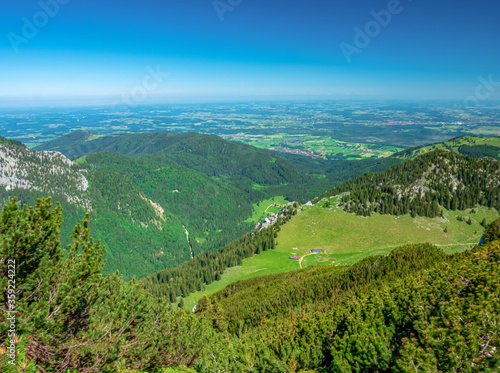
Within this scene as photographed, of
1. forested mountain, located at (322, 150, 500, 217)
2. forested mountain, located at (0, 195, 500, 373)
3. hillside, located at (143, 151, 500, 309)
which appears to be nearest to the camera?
forested mountain, located at (0, 195, 500, 373)

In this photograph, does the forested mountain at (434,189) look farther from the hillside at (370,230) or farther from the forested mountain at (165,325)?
the forested mountain at (165,325)

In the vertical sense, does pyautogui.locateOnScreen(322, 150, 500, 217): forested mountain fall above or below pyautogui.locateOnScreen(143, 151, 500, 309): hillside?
above

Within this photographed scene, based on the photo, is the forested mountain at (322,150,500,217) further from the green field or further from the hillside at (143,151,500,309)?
the green field

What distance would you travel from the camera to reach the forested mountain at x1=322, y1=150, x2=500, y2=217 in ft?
424

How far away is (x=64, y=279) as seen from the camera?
1745 cm

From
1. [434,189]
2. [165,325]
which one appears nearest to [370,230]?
[434,189]

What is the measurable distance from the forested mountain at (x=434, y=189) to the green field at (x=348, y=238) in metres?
4.45

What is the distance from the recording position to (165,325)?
84.0 ft

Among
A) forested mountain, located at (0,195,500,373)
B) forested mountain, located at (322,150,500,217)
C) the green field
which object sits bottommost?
the green field

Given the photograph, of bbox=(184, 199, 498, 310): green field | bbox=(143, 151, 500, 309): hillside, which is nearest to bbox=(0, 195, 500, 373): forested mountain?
bbox=(184, 199, 498, 310): green field

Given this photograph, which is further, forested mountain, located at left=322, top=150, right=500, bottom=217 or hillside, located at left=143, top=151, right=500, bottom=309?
forested mountain, located at left=322, top=150, right=500, bottom=217

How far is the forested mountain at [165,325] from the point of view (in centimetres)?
1541

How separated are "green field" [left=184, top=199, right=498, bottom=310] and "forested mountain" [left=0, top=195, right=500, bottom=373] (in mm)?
81835

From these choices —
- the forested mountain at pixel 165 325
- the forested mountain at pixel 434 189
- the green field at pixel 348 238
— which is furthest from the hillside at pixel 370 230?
the forested mountain at pixel 165 325
